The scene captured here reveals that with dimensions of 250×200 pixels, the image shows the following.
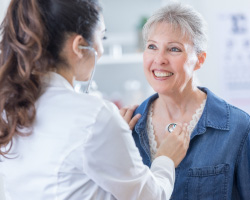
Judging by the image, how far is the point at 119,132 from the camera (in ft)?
2.88

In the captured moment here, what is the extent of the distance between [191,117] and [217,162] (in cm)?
21

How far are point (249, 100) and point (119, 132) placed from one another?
88.4 inches

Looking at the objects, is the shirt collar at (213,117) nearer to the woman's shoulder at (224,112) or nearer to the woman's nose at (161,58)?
the woman's shoulder at (224,112)

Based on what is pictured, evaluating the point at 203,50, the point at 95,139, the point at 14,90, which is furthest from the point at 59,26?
the point at 203,50

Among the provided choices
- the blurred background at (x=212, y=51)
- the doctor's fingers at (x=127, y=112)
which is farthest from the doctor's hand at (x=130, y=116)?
the blurred background at (x=212, y=51)

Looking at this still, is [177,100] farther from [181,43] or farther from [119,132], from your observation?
[119,132]

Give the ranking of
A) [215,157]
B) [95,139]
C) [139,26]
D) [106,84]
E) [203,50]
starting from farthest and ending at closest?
[106,84], [139,26], [203,50], [215,157], [95,139]

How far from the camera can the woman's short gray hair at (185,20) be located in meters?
1.39

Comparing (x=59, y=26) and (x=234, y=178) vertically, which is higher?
(x=59, y=26)

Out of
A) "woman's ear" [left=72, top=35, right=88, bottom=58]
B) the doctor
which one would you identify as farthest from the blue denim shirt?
"woman's ear" [left=72, top=35, right=88, bottom=58]

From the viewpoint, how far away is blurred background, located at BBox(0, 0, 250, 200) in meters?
2.86

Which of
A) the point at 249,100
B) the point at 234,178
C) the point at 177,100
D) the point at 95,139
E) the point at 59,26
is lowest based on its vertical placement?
the point at 249,100

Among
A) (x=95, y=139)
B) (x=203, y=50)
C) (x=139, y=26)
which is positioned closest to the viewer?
(x=95, y=139)

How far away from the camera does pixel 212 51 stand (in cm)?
288
